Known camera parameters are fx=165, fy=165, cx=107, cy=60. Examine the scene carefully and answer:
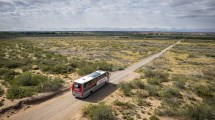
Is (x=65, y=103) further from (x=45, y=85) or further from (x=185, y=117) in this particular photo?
(x=185, y=117)

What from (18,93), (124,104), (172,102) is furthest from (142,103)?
(18,93)

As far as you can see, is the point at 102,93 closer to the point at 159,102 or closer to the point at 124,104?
the point at 124,104

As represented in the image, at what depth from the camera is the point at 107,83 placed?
2470cm

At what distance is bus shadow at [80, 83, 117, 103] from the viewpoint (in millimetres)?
19194

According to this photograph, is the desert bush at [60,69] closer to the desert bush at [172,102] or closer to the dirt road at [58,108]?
the dirt road at [58,108]

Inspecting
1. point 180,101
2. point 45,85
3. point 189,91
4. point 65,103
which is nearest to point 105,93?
point 65,103

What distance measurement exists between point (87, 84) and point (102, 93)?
2930mm

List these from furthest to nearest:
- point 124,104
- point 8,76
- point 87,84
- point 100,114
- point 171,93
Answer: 1. point 8,76
2. point 171,93
3. point 87,84
4. point 124,104
5. point 100,114

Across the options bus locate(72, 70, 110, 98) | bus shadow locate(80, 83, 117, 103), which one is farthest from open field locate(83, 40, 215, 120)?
bus locate(72, 70, 110, 98)

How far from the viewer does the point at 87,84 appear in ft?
63.3

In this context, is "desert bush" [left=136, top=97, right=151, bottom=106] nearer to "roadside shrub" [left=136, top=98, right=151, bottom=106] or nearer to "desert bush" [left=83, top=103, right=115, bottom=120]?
"roadside shrub" [left=136, top=98, right=151, bottom=106]

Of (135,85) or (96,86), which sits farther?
(135,85)

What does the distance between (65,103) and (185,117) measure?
39.6ft

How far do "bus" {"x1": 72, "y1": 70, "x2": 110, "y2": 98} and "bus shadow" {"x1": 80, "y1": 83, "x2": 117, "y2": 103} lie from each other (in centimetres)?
46
